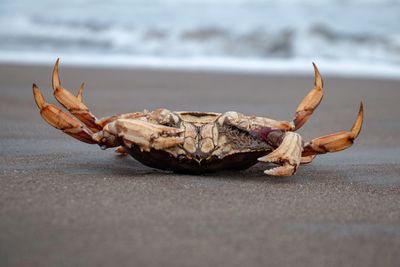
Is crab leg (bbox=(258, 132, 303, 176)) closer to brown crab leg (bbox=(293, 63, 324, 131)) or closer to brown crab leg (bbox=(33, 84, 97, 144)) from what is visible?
brown crab leg (bbox=(293, 63, 324, 131))

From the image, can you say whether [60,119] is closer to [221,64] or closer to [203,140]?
[203,140]

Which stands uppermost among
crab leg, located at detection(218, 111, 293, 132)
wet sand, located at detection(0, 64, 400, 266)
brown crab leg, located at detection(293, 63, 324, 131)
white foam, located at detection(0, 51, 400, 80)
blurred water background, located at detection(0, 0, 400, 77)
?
blurred water background, located at detection(0, 0, 400, 77)

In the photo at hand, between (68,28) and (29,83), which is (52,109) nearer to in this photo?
(29,83)

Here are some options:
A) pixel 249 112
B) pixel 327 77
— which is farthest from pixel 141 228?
pixel 327 77

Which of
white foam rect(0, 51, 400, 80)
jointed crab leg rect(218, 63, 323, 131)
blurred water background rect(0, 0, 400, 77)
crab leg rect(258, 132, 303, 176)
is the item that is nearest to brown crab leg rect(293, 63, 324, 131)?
jointed crab leg rect(218, 63, 323, 131)

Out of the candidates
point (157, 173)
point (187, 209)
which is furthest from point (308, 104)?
point (187, 209)
